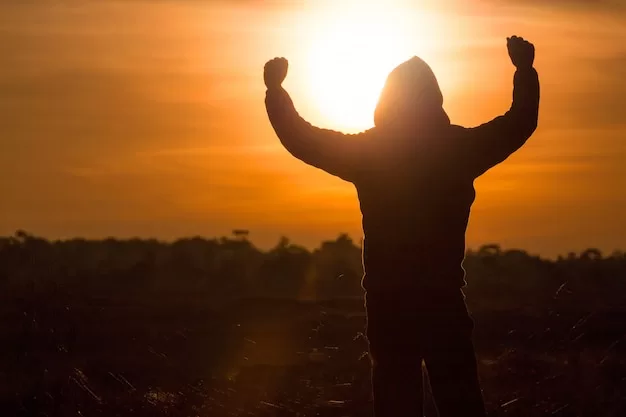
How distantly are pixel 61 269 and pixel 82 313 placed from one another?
19355 mm

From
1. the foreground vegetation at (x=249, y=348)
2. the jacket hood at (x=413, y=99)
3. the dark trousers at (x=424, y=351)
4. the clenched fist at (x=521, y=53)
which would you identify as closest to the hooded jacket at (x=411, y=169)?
the jacket hood at (x=413, y=99)

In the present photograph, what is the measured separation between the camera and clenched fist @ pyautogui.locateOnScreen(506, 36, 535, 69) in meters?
8.05

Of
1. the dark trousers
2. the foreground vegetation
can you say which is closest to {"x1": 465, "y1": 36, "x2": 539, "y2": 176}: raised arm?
the dark trousers

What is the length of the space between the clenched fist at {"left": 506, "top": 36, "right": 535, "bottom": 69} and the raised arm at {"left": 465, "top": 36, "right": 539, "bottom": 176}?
60mm

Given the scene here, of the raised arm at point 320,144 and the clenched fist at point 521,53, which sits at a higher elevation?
the clenched fist at point 521,53

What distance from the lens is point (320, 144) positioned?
7.55 meters

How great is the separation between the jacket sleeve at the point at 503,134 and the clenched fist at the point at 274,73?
4.26ft

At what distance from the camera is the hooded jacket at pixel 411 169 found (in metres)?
7.49

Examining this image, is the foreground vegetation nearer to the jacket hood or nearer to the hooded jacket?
the hooded jacket

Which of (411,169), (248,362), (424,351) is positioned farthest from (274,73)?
(248,362)

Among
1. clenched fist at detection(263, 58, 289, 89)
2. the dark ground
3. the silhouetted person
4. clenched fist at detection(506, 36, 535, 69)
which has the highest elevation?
clenched fist at detection(506, 36, 535, 69)

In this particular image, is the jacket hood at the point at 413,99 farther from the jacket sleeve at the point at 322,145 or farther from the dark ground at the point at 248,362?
the dark ground at the point at 248,362

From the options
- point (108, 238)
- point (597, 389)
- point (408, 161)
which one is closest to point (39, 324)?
point (597, 389)

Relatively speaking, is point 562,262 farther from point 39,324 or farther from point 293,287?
point 39,324
